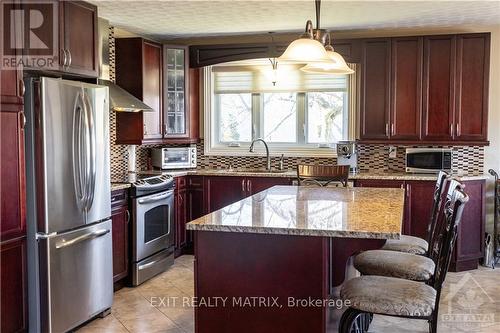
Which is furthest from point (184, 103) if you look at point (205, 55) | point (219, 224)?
point (219, 224)

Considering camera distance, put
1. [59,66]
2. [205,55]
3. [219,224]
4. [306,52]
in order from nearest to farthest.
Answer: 1. [219,224]
2. [306,52]
3. [59,66]
4. [205,55]

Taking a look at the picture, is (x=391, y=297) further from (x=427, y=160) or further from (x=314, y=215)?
(x=427, y=160)

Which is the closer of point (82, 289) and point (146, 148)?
point (82, 289)

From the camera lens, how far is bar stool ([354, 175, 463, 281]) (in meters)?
2.80

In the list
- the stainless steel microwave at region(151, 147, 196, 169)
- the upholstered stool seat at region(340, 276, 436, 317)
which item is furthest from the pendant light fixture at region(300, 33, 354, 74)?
the stainless steel microwave at region(151, 147, 196, 169)

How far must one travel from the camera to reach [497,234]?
518 cm

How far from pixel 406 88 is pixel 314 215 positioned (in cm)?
305

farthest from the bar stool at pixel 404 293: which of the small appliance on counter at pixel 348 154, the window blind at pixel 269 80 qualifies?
the window blind at pixel 269 80

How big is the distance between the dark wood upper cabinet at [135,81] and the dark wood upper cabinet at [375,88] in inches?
85.0

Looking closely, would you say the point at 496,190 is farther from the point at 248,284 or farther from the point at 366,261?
the point at 248,284

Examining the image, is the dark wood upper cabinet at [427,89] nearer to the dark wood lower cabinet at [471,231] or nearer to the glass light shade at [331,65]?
the dark wood lower cabinet at [471,231]

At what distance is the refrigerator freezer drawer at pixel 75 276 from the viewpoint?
3197mm

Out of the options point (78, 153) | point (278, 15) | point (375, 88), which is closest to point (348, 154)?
point (375, 88)

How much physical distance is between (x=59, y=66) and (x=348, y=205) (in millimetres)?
2057
